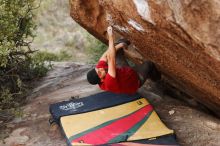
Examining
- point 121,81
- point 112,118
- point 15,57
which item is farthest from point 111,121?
point 15,57

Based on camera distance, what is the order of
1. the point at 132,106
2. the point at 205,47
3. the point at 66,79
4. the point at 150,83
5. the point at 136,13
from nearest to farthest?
the point at 205,47 → the point at 136,13 → the point at 132,106 → the point at 150,83 → the point at 66,79

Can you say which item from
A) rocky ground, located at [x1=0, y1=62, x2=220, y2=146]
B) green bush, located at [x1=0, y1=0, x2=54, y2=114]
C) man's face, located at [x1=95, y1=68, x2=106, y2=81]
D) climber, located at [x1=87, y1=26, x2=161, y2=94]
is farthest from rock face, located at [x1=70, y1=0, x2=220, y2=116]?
green bush, located at [x1=0, y1=0, x2=54, y2=114]

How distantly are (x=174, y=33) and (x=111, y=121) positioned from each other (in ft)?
7.76

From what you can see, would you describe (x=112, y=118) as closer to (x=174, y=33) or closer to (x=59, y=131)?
(x=59, y=131)

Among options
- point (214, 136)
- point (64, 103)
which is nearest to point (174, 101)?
point (214, 136)

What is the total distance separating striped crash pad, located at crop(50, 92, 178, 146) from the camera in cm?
695

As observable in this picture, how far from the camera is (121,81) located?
7.41 meters

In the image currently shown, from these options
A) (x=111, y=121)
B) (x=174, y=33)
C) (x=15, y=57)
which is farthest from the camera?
(x=15, y=57)

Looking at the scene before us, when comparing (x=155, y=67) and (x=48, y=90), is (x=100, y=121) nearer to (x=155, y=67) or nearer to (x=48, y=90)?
(x=155, y=67)

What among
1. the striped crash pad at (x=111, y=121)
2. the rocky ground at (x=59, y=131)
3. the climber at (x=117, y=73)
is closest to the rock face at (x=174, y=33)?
the climber at (x=117, y=73)

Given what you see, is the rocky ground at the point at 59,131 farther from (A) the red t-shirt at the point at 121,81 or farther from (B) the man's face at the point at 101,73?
(B) the man's face at the point at 101,73

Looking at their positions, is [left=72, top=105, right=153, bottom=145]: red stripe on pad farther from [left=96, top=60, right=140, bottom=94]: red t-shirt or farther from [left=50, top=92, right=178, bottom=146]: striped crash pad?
[left=96, top=60, right=140, bottom=94]: red t-shirt

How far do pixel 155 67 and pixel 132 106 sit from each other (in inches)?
32.3

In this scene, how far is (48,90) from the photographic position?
31.6 feet
